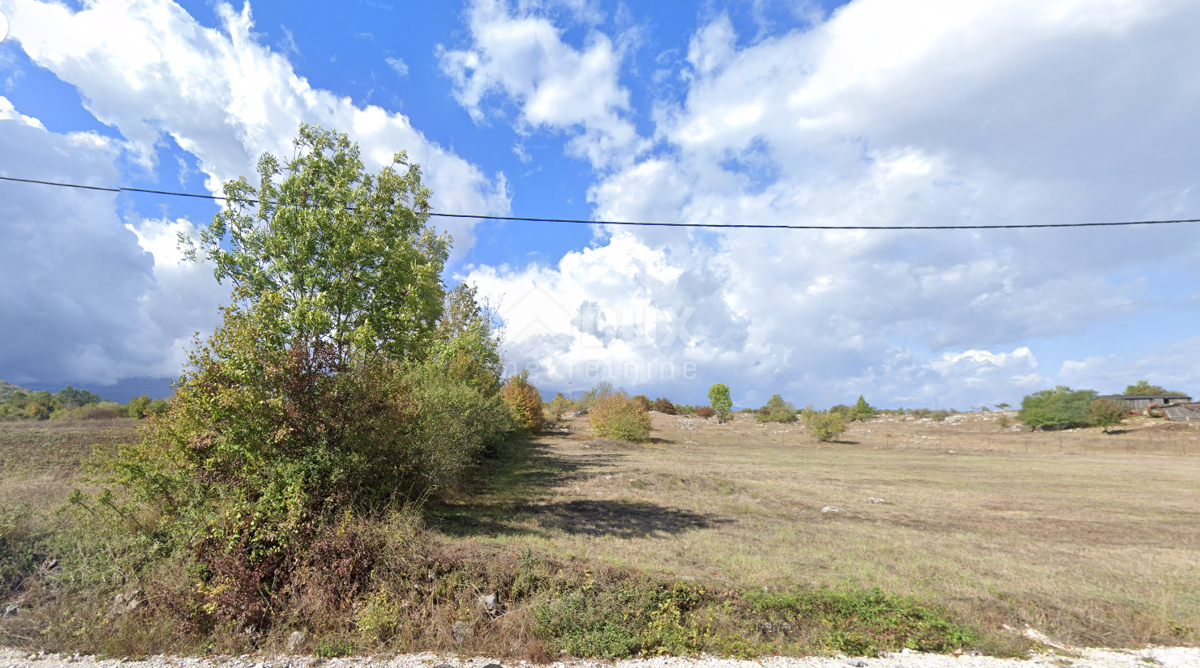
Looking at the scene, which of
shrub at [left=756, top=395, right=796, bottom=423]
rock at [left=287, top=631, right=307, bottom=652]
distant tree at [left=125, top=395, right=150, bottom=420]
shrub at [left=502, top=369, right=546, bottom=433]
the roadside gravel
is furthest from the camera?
shrub at [left=756, top=395, right=796, bottom=423]

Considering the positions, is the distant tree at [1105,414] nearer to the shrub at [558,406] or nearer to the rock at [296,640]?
the shrub at [558,406]

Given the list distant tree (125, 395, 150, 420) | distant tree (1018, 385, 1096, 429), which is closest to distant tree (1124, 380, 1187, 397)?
distant tree (1018, 385, 1096, 429)

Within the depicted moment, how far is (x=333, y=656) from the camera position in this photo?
551 cm

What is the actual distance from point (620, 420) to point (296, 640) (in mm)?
39987

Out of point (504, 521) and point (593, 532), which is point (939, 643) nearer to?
point (593, 532)

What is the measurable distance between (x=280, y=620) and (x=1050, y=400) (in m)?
83.0

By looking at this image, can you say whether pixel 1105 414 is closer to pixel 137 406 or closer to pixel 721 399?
pixel 721 399

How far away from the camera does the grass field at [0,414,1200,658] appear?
265 inches

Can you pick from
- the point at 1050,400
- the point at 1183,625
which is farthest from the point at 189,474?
the point at 1050,400

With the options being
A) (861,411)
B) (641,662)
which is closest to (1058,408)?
(861,411)

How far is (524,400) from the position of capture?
4497 centimetres

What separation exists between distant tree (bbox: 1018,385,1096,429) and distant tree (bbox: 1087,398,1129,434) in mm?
492

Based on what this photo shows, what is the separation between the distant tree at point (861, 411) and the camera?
85.3m

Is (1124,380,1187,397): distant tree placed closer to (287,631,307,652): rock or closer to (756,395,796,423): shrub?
(756,395,796,423): shrub
